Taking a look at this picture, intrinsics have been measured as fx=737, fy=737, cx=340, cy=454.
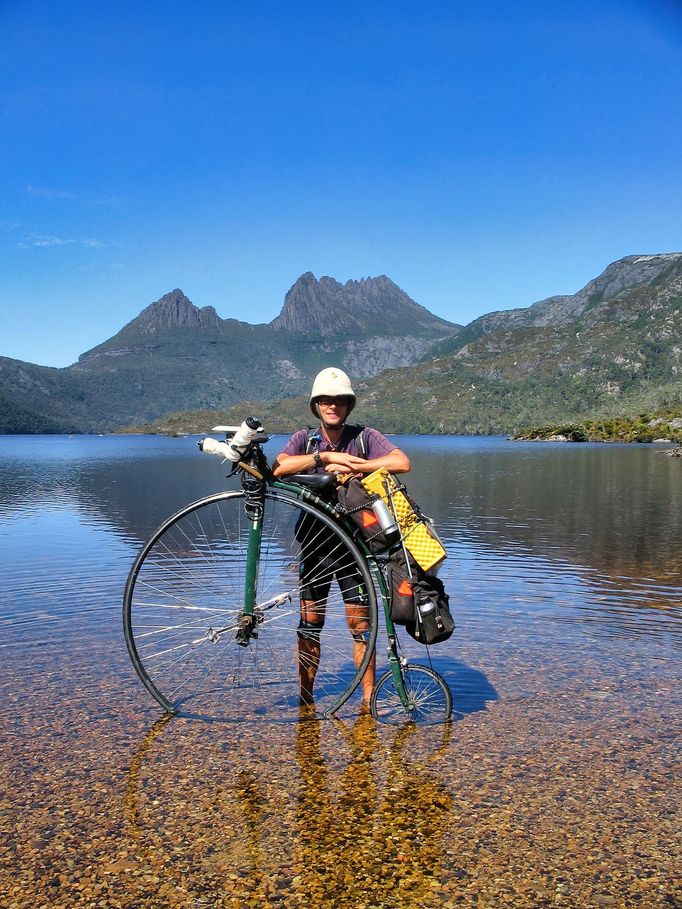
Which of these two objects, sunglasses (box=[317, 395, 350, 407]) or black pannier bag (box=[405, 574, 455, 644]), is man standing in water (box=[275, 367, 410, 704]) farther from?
black pannier bag (box=[405, 574, 455, 644])

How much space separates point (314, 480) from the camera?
17.7 feet

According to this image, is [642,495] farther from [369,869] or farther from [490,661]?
[369,869]

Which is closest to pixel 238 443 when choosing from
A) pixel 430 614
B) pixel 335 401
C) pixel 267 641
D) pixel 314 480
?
pixel 314 480

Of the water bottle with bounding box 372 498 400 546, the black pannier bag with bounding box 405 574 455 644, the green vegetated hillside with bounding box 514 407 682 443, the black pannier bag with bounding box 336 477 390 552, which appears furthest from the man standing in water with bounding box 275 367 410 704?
the green vegetated hillside with bounding box 514 407 682 443

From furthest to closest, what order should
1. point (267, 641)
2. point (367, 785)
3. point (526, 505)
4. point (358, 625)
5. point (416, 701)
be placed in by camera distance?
point (526, 505) → point (267, 641) → point (416, 701) → point (358, 625) → point (367, 785)

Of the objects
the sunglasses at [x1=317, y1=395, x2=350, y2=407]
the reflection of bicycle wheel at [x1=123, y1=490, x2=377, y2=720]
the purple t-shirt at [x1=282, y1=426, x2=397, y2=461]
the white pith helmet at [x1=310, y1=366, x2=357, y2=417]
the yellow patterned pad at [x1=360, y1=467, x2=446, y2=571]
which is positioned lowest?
the reflection of bicycle wheel at [x1=123, y1=490, x2=377, y2=720]

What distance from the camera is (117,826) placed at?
13.9 ft

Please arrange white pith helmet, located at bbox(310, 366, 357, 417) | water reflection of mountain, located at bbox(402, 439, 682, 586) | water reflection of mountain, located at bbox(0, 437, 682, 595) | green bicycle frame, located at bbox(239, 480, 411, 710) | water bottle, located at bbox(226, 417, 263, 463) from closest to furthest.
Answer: water bottle, located at bbox(226, 417, 263, 463)
green bicycle frame, located at bbox(239, 480, 411, 710)
white pith helmet, located at bbox(310, 366, 357, 417)
water reflection of mountain, located at bbox(402, 439, 682, 586)
water reflection of mountain, located at bbox(0, 437, 682, 595)

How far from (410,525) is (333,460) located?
73 cm

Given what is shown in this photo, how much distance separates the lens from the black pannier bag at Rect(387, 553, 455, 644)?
17.2ft

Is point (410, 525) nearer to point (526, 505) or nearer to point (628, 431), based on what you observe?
point (526, 505)

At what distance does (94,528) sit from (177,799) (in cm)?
1837

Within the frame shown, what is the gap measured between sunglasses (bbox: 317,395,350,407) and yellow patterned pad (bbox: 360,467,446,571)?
2.05 ft

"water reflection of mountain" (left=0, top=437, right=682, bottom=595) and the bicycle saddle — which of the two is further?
"water reflection of mountain" (left=0, top=437, right=682, bottom=595)
